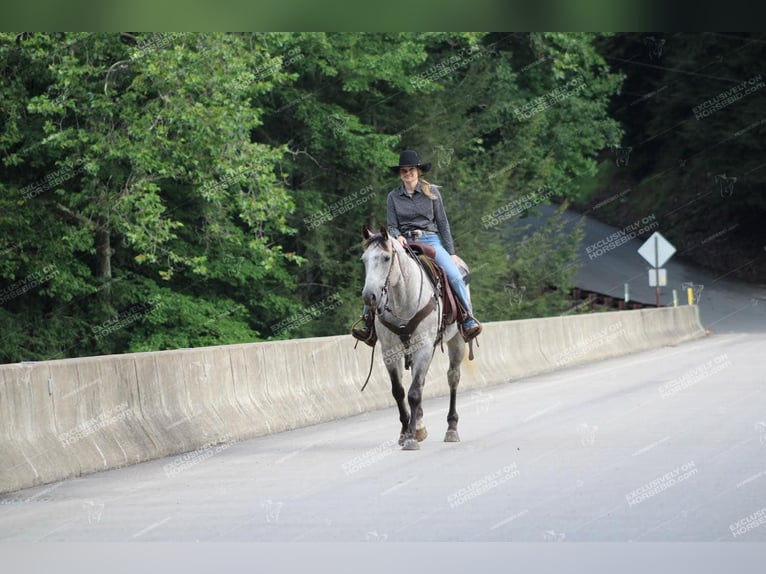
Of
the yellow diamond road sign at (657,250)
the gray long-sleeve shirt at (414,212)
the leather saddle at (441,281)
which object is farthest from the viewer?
the yellow diamond road sign at (657,250)

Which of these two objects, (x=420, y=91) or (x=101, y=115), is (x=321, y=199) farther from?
(x=101, y=115)

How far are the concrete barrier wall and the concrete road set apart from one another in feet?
0.76

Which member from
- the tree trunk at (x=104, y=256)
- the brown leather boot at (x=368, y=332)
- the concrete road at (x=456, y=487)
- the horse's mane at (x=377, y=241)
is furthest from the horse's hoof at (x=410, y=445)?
the tree trunk at (x=104, y=256)

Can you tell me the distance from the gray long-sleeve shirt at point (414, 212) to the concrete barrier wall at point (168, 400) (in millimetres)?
2487

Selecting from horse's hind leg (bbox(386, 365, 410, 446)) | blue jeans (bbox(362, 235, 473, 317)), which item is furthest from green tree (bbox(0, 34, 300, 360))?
horse's hind leg (bbox(386, 365, 410, 446))

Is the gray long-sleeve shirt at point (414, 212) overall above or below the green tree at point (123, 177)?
below

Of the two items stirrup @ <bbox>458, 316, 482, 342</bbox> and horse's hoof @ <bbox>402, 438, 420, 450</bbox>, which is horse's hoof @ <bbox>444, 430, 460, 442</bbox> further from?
stirrup @ <bbox>458, 316, 482, 342</bbox>

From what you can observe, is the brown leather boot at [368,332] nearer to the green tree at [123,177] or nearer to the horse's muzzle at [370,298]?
the horse's muzzle at [370,298]

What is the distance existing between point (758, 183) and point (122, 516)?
66.7 meters

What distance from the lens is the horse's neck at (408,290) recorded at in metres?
15.1

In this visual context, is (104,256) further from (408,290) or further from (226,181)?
(408,290)

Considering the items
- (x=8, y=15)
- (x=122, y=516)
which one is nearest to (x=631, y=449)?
(x=122, y=516)

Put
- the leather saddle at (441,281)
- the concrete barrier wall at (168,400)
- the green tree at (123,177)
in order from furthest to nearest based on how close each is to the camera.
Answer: the green tree at (123,177) < the leather saddle at (441,281) < the concrete barrier wall at (168,400)

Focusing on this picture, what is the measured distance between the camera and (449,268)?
16.1 m
